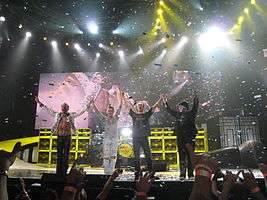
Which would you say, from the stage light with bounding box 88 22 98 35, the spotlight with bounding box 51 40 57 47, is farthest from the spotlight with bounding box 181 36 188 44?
the spotlight with bounding box 51 40 57 47

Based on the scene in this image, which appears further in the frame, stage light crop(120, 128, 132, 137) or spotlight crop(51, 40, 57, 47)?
spotlight crop(51, 40, 57, 47)

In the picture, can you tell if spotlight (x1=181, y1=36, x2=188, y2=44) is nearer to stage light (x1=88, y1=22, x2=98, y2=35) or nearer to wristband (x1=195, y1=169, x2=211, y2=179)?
stage light (x1=88, y1=22, x2=98, y2=35)

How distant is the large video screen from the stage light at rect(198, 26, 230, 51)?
141 cm

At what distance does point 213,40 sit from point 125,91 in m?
4.79

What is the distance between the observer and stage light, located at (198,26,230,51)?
1360 cm

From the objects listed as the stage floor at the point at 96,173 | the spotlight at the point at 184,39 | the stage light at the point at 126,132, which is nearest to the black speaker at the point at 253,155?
the stage floor at the point at 96,173

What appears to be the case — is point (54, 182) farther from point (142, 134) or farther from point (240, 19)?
point (240, 19)

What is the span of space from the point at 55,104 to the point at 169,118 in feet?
17.7

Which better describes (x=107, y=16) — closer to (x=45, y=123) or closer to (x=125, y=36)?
(x=125, y=36)

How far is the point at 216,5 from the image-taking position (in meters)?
12.1

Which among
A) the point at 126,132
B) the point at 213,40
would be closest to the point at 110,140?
the point at 126,132

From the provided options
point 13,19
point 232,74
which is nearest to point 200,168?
point 232,74

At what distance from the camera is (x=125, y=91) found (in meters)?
13.6

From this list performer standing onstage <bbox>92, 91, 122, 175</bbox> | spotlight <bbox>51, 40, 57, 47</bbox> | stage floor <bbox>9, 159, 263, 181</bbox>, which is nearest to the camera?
stage floor <bbox>9, 159, 263, 181</bbox>
